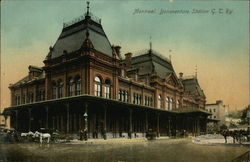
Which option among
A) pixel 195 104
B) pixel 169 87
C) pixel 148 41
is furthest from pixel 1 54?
pixel 195 104

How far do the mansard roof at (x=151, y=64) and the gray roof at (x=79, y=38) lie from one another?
1180 cm

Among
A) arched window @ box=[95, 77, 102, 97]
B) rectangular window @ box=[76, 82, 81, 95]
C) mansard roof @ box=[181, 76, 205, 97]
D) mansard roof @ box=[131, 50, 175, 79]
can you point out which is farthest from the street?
mansard roof @ box=[181, 76, 205, 97]

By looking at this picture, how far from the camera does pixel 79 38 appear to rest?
28047 millimetres

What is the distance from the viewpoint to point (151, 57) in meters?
40.6

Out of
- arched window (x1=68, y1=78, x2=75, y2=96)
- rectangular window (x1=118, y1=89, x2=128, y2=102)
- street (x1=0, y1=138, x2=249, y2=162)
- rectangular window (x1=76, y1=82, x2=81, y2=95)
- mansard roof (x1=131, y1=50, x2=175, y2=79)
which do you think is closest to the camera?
street (x1=0, y1=138, x2=249, y2=162)

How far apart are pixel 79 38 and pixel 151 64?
14973mm

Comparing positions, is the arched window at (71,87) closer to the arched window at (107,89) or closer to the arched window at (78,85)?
the arched window at (78,85)

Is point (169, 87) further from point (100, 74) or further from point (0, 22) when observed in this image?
point (0, 22)

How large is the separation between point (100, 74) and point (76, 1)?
17428 millimetres

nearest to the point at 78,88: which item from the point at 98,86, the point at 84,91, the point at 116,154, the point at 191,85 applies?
the point at 84,91

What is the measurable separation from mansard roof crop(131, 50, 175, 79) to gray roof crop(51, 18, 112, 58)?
1180cm

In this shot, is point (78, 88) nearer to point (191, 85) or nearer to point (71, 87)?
point (71, 87)

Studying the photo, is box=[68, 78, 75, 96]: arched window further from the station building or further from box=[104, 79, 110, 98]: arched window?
box=[104, 79, 110, 98]: arched window

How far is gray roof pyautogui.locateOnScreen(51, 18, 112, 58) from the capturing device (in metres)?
27.9
